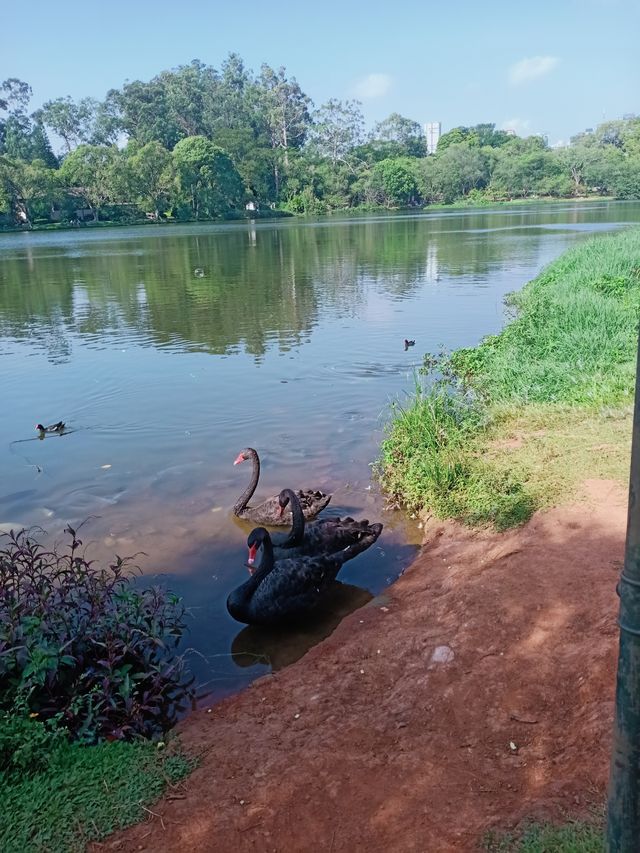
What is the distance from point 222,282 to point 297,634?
22508 mm

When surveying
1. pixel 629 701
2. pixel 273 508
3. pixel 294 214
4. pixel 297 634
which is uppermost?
pixel 294 214

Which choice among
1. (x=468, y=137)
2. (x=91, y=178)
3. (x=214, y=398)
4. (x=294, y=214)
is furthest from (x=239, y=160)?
(x=214, y=398)

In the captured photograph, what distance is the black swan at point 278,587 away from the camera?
595 centimetres

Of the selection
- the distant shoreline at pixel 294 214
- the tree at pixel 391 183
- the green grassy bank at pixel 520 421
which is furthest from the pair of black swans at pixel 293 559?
the tree at pixel 391 183

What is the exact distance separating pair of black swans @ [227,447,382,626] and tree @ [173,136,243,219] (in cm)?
7483

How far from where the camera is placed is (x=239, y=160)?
9175 cm

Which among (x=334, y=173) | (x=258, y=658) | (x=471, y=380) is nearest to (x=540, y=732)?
(x=258, y=658)

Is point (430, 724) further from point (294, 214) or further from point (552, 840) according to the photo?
point (294, 214)

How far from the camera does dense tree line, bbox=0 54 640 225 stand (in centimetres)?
7325

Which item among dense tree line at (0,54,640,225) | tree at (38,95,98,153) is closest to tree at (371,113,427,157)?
dense tree line at (0,54,640,225)

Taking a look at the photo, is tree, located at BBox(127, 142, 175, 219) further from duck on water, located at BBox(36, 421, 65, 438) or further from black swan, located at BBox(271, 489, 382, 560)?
black swan, located at BBox(271, 489, 382, 560)

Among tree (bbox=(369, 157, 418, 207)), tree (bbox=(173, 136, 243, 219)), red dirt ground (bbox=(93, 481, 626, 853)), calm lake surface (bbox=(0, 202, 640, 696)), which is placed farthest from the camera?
tree (bbox=(369, 157, 418, 207))

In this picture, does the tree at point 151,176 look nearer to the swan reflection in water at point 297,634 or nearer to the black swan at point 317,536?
the black swan at point 317,536

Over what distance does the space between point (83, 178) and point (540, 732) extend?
255 ft
